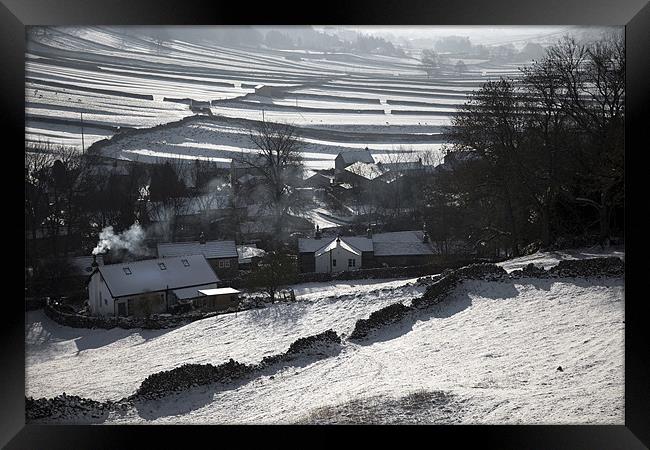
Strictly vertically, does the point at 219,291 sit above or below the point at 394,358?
above

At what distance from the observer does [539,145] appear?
466 centimetres

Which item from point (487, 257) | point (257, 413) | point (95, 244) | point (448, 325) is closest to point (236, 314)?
point (257, 413)

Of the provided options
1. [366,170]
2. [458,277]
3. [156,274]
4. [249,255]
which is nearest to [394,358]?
[458,277]

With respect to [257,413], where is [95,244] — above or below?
above

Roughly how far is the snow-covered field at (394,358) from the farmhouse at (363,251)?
0.14m

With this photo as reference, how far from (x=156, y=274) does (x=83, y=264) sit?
49 cm

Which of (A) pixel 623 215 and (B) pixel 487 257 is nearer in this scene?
(A) pixel 623 215

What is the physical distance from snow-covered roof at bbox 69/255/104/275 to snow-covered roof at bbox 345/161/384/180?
1.90 m

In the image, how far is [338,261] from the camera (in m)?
4.66

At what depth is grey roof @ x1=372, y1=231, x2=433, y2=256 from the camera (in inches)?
182

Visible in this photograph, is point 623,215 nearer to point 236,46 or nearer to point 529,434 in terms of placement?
point 529,434

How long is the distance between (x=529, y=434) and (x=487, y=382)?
406 mm

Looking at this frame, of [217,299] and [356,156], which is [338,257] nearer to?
[356,156]

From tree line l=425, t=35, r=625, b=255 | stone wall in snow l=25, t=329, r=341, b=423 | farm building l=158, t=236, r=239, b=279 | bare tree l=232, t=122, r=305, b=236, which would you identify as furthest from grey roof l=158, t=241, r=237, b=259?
tree line l=425, t=35, r=625, b=255
